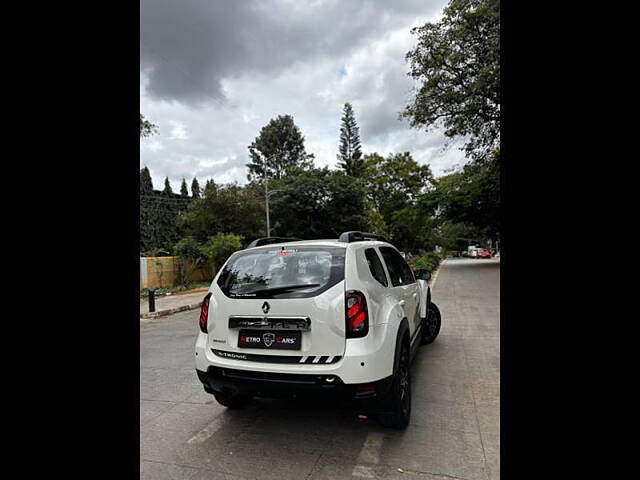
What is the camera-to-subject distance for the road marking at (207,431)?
333cm

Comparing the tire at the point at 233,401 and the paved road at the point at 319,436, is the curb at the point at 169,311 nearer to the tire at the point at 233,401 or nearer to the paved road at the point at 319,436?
the paved road at the point at 319,436

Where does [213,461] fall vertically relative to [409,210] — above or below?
below

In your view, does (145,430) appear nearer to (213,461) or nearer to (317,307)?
(213,461)

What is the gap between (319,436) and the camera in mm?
3295

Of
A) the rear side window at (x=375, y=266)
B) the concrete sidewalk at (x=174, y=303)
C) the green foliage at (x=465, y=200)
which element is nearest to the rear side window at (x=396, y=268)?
the rear side window at (x=375, y=266)

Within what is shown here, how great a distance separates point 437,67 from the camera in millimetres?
18266

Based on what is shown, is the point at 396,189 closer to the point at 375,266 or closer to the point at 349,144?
the point at 349,144

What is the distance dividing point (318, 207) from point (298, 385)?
29.0 m

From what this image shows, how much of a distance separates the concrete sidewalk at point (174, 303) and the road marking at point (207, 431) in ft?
24.8

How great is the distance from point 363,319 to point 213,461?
1590 millimetres

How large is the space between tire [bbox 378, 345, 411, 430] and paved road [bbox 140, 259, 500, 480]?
0.10m

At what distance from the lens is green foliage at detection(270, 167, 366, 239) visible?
3092 cm
